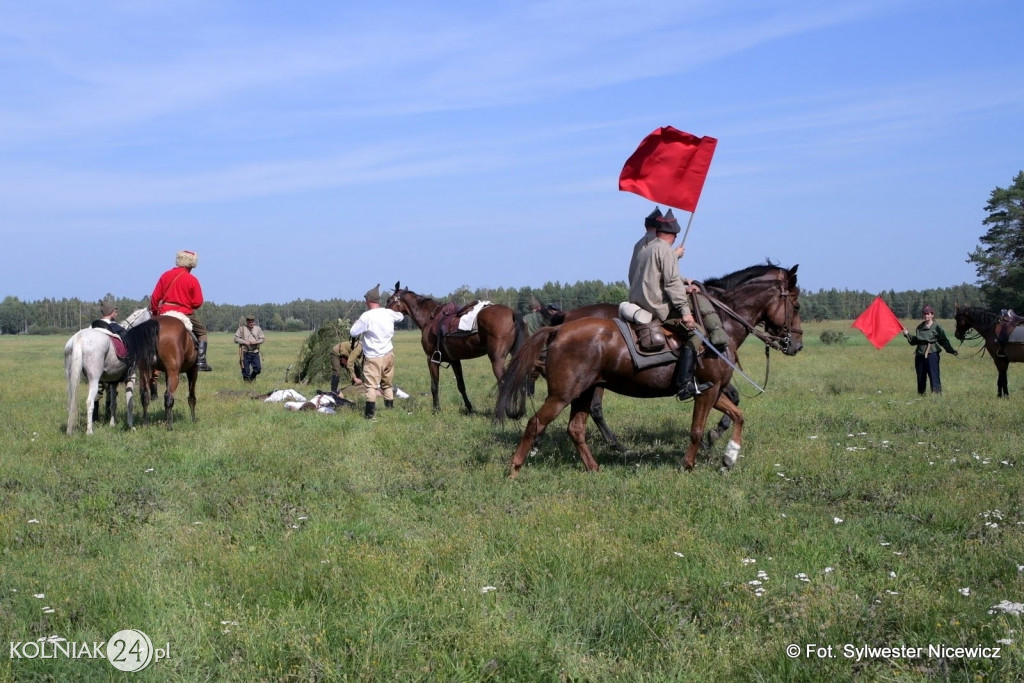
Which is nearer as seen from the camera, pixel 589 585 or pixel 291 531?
pixel 589 585

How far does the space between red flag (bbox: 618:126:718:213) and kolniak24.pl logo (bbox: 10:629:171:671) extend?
26.5 ft

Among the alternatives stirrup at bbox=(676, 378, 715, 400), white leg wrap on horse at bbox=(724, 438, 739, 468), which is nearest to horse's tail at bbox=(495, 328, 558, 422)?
stirrup at bbox=(676, 378, 715, 400)

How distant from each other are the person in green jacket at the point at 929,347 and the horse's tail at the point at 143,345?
14.0 meters

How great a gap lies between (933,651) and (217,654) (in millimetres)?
3935

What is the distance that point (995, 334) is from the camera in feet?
61.0

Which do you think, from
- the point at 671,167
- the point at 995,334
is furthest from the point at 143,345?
the point at 995,334

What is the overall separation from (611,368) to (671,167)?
3045 millimetres

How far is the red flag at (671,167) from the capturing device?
11.3 metres

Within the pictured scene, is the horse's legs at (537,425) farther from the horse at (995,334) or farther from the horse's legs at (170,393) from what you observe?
the horse at (995,334)

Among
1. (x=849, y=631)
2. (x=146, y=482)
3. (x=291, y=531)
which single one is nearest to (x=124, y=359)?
(x=146, y=482)

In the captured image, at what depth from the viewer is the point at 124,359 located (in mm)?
13594

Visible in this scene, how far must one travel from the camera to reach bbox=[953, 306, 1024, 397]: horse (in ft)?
58.8

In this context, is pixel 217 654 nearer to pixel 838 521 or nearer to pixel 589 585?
pixel 589 585

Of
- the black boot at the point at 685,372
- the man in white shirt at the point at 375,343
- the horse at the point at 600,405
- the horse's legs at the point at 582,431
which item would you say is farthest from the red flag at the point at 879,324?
the horse's legs at the point at 582,431
